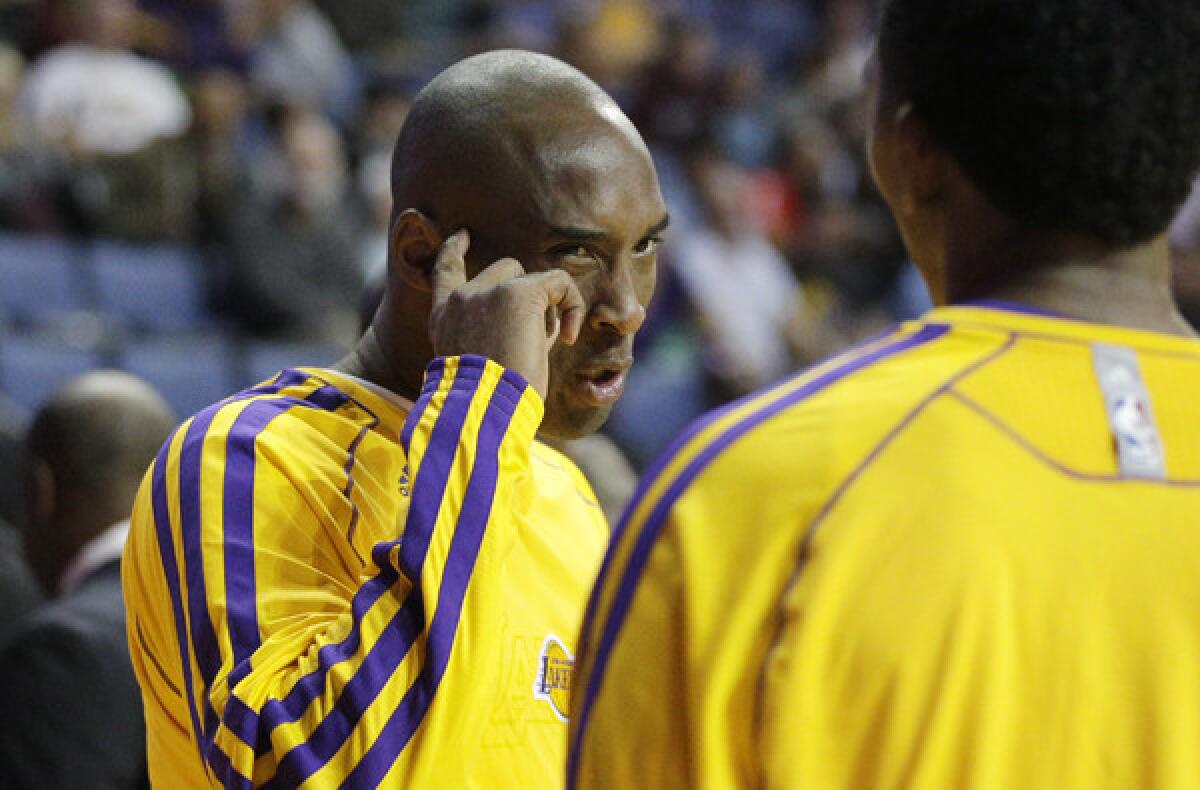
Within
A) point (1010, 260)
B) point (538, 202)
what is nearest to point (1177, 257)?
point (538, 202)

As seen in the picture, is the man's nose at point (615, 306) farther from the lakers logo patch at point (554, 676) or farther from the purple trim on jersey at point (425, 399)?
the lakers logo patch at point (554, 676)

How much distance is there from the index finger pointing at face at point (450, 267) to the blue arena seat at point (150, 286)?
5.92m

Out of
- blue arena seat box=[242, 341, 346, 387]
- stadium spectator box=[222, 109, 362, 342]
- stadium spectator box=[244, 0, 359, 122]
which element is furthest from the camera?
stadium spectator box=[244, 0, 359, 122]

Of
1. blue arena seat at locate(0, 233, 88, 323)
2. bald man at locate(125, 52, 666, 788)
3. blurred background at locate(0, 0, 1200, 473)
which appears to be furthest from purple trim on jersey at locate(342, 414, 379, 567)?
blue arena seat at locate(0, 233, 88, 323)

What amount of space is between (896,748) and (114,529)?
292 cm

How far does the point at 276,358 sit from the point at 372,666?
18.5 feet

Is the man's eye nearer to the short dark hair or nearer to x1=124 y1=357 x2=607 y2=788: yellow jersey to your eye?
x1=124 y1=357 x2=607 y2=788: yellow jersey

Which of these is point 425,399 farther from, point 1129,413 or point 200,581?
point 1129,413

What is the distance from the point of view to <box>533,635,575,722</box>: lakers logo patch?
220cm

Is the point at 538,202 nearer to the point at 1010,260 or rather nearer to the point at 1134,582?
the point at 1010,260

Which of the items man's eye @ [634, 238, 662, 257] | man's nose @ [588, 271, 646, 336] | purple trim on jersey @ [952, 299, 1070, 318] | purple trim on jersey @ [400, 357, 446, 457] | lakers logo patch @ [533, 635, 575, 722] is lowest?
lakers logo patch @ [533, 635, 575, 722]

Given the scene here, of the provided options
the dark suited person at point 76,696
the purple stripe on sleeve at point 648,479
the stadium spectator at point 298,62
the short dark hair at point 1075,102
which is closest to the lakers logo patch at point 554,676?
the purple stripe on sleeve at point 648,479

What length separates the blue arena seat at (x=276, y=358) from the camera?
7.20 metres

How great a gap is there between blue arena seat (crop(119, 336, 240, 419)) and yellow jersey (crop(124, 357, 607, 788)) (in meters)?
4.80
